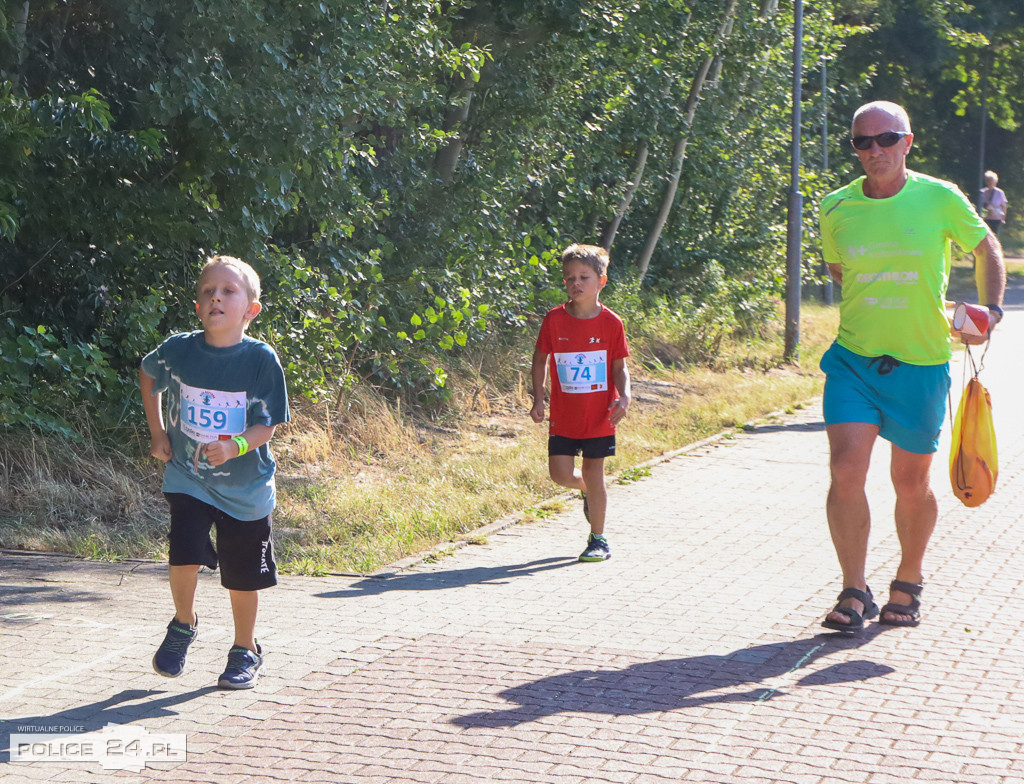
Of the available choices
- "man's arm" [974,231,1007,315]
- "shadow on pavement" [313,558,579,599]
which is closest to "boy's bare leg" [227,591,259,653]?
"shadow on pavement" [313,558,579,599]

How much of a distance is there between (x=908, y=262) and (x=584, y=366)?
210 cm

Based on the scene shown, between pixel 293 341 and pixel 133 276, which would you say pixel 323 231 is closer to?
pixel 293 341

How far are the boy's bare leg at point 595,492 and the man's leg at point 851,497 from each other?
1685 millimetres

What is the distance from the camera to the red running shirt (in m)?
7.27

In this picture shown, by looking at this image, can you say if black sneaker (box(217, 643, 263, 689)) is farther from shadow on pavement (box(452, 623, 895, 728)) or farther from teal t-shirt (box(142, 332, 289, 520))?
shadow on pavement (box(452, 623, 895, 728))

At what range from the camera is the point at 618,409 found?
7.20 m

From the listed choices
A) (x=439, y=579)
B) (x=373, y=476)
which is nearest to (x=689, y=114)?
(x=373, y=476)

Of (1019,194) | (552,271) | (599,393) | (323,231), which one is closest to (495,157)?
(552,271)

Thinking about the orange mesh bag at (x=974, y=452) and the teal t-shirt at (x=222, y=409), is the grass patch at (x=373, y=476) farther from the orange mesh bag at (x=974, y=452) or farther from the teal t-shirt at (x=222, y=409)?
the orange mesh bag at (x=974, y=452)

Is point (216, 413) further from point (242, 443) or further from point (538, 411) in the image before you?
point (538, 411)

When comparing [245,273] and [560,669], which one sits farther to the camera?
[560,669]

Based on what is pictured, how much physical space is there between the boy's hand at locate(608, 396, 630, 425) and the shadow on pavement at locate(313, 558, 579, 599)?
779 mm

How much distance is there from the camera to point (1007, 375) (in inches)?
639

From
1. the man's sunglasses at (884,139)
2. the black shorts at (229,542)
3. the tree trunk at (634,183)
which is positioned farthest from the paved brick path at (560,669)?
the tree trunk at (634,183)
